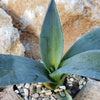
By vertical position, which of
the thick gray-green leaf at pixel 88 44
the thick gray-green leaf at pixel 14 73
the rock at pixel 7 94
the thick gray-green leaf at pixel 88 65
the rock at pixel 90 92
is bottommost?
the rock at pixel 90 92

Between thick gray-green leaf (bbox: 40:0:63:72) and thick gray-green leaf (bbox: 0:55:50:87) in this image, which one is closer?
thick gray-green leaf (bbox: 0:55:50:87)

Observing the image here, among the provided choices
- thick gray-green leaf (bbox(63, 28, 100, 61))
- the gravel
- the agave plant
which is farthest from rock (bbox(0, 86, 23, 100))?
thick gray-green leaf (bbox(63, 28, 100, 61))

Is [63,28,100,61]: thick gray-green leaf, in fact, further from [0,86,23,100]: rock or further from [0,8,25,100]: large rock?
[0,8,25,100]: large rock

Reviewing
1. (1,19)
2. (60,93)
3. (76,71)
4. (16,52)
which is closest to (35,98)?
(60,93)

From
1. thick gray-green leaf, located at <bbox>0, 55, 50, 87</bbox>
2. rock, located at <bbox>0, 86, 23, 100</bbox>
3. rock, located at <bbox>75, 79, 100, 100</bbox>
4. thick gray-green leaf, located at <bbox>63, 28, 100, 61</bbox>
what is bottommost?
rock, located at <bbox>75, 79, 100, 100</bbox>

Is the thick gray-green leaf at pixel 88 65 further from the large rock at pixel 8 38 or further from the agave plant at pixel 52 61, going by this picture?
the large rock at pixel 8 38

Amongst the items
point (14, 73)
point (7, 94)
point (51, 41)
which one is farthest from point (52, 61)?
point (7, 94)

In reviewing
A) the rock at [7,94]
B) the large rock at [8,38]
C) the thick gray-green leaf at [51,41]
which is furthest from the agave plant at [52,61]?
the large rock at [8,38]
